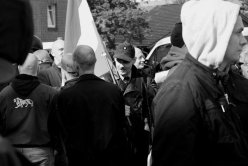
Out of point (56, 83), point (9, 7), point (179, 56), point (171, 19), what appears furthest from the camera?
point (171, 19)

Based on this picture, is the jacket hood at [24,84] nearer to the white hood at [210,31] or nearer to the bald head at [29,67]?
the bald head at [29,67]

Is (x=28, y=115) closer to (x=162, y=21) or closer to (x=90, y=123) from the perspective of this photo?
(x=90, y=123)

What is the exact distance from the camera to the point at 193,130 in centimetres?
254

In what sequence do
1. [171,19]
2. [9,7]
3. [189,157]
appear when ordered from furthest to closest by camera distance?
[171,19] → [189,157] → [9,7]

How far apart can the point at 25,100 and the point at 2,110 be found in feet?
0.83

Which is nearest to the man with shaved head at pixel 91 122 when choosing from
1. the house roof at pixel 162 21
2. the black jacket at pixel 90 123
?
the black jacket at pixel 90 123

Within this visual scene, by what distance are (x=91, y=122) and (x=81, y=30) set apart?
2288mm

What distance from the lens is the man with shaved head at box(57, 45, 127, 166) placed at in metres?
4.75

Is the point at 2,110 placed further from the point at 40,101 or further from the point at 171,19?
the point at 171,19

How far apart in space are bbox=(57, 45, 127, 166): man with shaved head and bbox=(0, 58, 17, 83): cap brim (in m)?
3.45

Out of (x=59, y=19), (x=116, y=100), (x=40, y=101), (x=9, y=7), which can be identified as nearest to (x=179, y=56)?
(x=116, y=100)

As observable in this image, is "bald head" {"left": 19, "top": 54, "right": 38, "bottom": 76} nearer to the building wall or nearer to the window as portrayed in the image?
the building wall

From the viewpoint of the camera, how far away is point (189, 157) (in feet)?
8.27

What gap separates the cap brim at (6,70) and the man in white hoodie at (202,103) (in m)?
1.37
